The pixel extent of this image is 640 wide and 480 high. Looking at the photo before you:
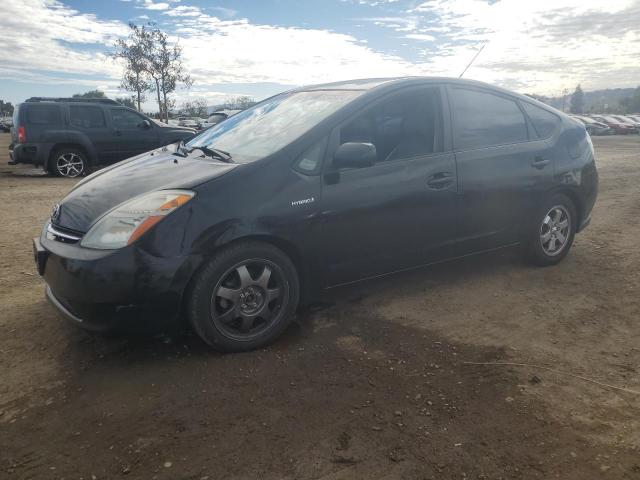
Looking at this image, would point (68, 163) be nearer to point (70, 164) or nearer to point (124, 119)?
point (70, 164)

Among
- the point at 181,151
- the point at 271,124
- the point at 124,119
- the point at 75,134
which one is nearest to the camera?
the point at 271,124

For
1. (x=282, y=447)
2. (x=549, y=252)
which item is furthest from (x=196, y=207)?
(x=549, y=252)

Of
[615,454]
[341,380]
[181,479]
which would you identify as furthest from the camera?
[341,380]

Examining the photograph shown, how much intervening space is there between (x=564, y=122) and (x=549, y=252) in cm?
126

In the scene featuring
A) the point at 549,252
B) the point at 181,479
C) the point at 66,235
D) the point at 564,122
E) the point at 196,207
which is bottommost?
the point at 181,479

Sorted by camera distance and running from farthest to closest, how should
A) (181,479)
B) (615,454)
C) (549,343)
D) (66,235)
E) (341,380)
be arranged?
1. (549,343)
2. (66,235)
3. (341,380)
4. (615,454)
5. (181,479)

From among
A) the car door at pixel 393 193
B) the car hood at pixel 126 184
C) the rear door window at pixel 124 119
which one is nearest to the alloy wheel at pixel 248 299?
the car door at pixel 393 193

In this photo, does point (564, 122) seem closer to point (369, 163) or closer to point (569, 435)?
point (369, 163)

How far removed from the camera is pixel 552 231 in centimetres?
497

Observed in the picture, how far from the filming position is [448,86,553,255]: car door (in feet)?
13.8

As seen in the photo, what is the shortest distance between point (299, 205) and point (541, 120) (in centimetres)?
279

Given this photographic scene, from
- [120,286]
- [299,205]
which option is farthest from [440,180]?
[120,286]

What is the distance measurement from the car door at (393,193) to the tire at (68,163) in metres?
9.82

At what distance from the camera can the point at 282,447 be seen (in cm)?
238
